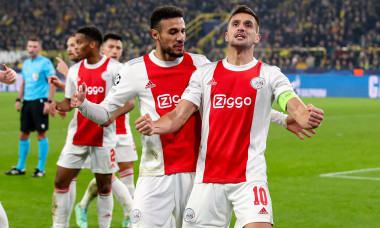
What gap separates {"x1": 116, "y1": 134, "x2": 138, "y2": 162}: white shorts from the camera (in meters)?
8.56

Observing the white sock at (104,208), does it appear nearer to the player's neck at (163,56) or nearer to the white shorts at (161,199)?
the white shorts at (161,199)

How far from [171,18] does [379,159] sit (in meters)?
8.79

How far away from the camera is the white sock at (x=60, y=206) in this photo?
23.3ft

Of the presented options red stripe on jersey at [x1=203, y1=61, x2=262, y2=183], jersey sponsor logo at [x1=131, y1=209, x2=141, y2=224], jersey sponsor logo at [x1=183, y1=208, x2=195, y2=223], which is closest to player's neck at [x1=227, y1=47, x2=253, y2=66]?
red stripe on jersey at [x1=203, y1=61, x2=262, y2=183]

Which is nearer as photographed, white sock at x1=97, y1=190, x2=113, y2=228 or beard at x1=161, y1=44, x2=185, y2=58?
beard at x1=161, y1=44, x2=185, y2=58

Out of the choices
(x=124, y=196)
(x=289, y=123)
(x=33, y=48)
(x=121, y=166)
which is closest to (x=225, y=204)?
(x=289, y=123)

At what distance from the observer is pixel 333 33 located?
1516 inches

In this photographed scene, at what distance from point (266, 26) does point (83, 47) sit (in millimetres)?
34707

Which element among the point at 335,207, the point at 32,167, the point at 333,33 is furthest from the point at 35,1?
the point at 335,207

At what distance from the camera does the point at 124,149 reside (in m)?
8.61

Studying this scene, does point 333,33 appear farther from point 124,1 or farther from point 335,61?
point 124,1

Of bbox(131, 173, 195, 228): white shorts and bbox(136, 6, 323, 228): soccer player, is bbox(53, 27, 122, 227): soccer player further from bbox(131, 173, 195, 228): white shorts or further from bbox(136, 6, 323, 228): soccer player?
bbox(136, 6, 323, 228): soccer player

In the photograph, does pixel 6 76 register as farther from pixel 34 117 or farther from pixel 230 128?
pixel 34 117

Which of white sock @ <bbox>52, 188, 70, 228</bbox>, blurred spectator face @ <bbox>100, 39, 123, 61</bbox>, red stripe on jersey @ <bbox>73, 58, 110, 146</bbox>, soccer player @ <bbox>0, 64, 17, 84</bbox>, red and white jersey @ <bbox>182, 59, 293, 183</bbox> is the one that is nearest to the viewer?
red and white jersey @ <bbox>182, 59, 293, 183</bbox>
